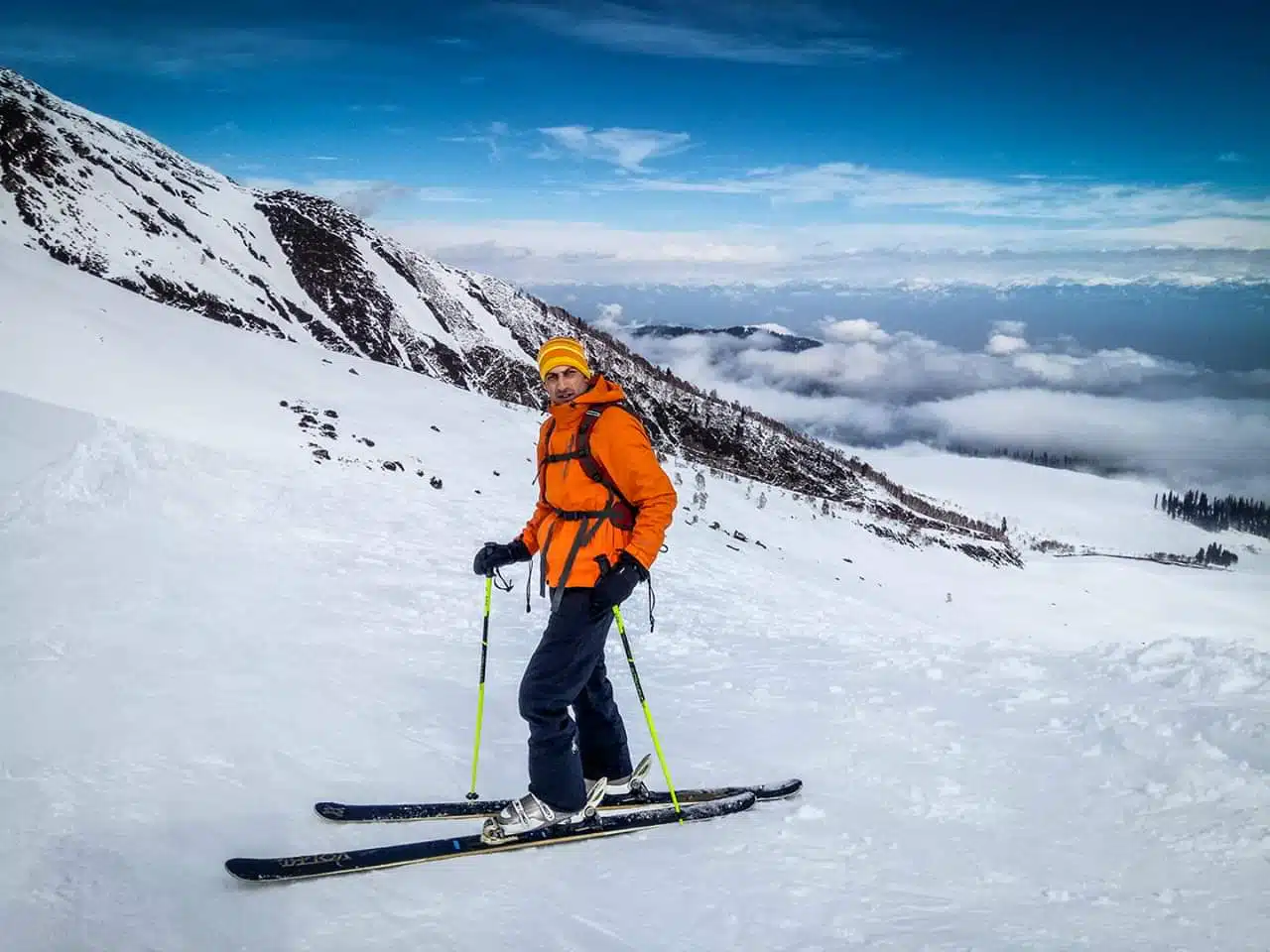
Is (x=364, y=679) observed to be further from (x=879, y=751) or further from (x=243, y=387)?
(x=243, y=387)

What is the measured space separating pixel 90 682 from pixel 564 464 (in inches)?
188

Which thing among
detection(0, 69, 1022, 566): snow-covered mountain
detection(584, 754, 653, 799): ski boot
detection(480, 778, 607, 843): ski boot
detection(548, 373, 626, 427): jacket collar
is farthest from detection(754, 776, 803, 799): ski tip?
detection(0, 69, 1022, 566): snow-covered mountain

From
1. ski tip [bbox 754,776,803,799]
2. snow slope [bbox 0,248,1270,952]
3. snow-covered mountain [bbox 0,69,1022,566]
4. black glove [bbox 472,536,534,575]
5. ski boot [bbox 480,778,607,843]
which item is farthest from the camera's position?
snow-covered mountain [bbox 0,69,1022,566]

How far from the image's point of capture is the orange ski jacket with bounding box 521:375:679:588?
507 centimetres

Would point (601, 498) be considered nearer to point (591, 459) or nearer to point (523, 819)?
point (591, 459)

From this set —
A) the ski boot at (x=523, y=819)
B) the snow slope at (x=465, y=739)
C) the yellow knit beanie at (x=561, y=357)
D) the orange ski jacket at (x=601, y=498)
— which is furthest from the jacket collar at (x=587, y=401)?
the snow slope at (x=465, y=739)

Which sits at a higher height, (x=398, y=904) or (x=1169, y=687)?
(x=1169, y=687)

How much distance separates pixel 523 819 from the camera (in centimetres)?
523

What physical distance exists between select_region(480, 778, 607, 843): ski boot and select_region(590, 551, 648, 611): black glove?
1.55 meters

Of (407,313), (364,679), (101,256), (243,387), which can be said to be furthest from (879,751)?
(407,313)

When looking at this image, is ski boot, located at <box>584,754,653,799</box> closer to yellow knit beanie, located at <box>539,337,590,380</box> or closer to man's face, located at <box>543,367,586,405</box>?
man's face, located at <box>543,367,586,405</box>

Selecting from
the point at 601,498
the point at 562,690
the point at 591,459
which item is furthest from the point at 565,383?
the point at 562,690

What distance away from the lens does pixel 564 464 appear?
522cm

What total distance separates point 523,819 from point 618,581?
1830 millimetres
